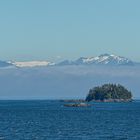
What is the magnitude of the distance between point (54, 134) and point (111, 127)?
20.2 m

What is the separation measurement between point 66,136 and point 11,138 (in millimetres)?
9512

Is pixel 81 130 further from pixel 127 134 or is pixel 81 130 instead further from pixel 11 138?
pixel 11 138

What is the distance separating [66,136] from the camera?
4437 inches

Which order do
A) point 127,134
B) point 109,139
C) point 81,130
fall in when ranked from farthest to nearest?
point 81,130 < point 127,134 < point 109,139

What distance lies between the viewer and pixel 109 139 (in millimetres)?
106500

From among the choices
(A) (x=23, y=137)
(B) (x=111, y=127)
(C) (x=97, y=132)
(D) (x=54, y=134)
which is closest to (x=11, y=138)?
(A) (x=23, y=137)

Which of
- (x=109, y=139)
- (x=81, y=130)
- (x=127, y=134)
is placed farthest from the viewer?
(x=81, y=130)

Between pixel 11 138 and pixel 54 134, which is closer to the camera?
pixel 11 138

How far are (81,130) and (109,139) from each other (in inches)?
813

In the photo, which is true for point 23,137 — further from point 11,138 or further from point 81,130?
point 81,130

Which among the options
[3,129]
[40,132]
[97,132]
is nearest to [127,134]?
[97,132]

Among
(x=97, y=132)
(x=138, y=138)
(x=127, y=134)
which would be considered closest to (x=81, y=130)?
(x=97, y=132)

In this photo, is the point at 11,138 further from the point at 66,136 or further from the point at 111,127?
the point at 111,127

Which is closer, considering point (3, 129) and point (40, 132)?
point (40, 132)
